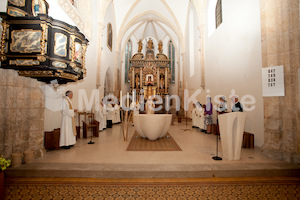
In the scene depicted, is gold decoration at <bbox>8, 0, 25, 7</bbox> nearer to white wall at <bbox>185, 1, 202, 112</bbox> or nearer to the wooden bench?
the wooden bench

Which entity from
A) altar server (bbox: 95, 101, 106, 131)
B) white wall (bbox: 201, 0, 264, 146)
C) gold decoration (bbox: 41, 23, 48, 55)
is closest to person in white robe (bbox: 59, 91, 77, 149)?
gold decoration (bbox: 41, 23, 48, 55)

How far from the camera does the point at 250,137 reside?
15.6 feet

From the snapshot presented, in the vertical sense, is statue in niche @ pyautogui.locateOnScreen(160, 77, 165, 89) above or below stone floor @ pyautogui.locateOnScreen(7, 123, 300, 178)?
above

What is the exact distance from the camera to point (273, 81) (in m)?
3.80

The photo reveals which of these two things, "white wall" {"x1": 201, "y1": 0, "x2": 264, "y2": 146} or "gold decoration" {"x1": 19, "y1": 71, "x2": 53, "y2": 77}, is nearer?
"gold decoration" {"x1": 19, "y1": 71, "x2": 53, "y2": 77}

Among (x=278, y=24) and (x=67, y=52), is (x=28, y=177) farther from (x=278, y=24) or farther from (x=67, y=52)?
(x=278, y=24)

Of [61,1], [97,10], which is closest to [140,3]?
[97,10]

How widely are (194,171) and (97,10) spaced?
31.5 ft

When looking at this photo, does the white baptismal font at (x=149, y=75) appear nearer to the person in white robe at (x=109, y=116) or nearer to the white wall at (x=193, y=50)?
the white wall at (x=193, y=50)

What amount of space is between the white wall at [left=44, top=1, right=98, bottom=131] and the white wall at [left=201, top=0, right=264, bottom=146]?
6.25 meters

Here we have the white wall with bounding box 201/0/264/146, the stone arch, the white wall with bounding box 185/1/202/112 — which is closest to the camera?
the white wall with bounding box 201/0/264/146

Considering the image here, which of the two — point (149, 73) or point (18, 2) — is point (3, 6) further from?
point (149, 73)

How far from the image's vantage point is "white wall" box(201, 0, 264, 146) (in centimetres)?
494

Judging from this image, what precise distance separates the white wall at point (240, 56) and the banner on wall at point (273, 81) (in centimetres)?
97
